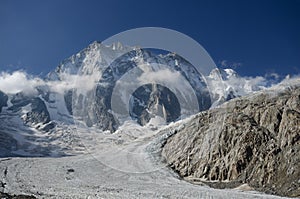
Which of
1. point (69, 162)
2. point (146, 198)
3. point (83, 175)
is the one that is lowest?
point (146, 198)

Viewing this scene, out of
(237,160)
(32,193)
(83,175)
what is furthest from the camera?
(83,175)

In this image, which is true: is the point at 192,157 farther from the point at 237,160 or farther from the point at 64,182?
the point at 64,182

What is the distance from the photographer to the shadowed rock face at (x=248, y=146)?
2010 inches

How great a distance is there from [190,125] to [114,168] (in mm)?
18006

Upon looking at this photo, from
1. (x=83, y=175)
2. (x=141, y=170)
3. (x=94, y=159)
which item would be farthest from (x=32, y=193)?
(x=94, y=159)

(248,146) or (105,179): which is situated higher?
(248,146)

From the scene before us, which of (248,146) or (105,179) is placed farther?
(105,179)

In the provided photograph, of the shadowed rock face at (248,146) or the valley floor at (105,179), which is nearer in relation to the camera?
the valley floor at (105,179)

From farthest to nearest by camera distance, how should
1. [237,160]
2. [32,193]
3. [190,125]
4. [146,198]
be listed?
[190,125] → [237,160] → [32,193] → [146,198]

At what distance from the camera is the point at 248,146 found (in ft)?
194

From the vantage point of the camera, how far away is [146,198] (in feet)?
138

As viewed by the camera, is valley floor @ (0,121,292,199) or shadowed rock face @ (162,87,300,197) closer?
valley floor @ (0,121,292,199)

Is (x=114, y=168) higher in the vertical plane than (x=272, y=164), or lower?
higher

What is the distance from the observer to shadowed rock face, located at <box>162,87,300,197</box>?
51.1 meters
